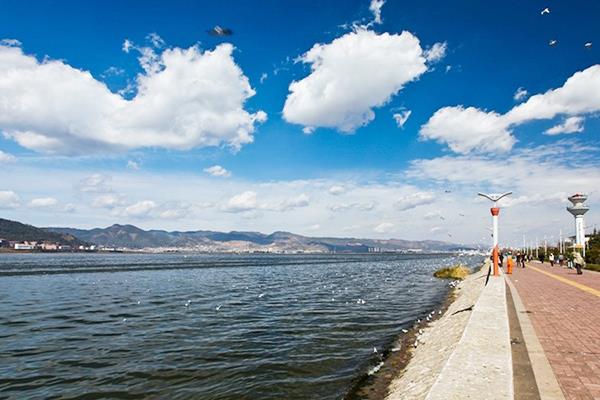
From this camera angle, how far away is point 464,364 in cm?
746

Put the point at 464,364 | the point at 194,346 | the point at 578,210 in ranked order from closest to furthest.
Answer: the point at 464,364, the point at 194,346, the point at 578,210

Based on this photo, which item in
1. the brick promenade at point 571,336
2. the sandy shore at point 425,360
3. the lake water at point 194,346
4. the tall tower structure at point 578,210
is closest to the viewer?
the brick promenade at point 571,336

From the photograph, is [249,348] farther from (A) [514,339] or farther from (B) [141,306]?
(B) [141,306]

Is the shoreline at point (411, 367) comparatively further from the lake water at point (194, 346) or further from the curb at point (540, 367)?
the curb at point (540, 367)

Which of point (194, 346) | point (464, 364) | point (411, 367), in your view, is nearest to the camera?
point (464, 364)

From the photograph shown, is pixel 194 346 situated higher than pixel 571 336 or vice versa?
pixel 571 336

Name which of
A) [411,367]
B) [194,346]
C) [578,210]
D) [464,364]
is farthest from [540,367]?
[578,210]

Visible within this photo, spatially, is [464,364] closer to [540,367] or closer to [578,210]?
[540,367]

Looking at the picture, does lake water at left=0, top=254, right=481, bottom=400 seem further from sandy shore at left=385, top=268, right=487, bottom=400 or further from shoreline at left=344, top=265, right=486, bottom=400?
sandy shore at left=385, top=268, right=487, bottom=400

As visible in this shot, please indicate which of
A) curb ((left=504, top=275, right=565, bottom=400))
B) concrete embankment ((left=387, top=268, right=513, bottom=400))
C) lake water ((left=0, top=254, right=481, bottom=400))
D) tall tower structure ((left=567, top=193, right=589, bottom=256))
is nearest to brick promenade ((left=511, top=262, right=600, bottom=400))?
curb ((left=504, top=275, right=565, bottom=400))

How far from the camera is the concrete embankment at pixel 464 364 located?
6.23 m

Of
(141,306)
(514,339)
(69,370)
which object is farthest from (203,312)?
(514,339)

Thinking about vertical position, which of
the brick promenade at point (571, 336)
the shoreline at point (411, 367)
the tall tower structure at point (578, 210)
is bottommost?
the shoreline at point (411, 367)

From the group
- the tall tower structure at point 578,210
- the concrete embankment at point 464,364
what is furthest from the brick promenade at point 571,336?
the tall tower structure at point 578,210
